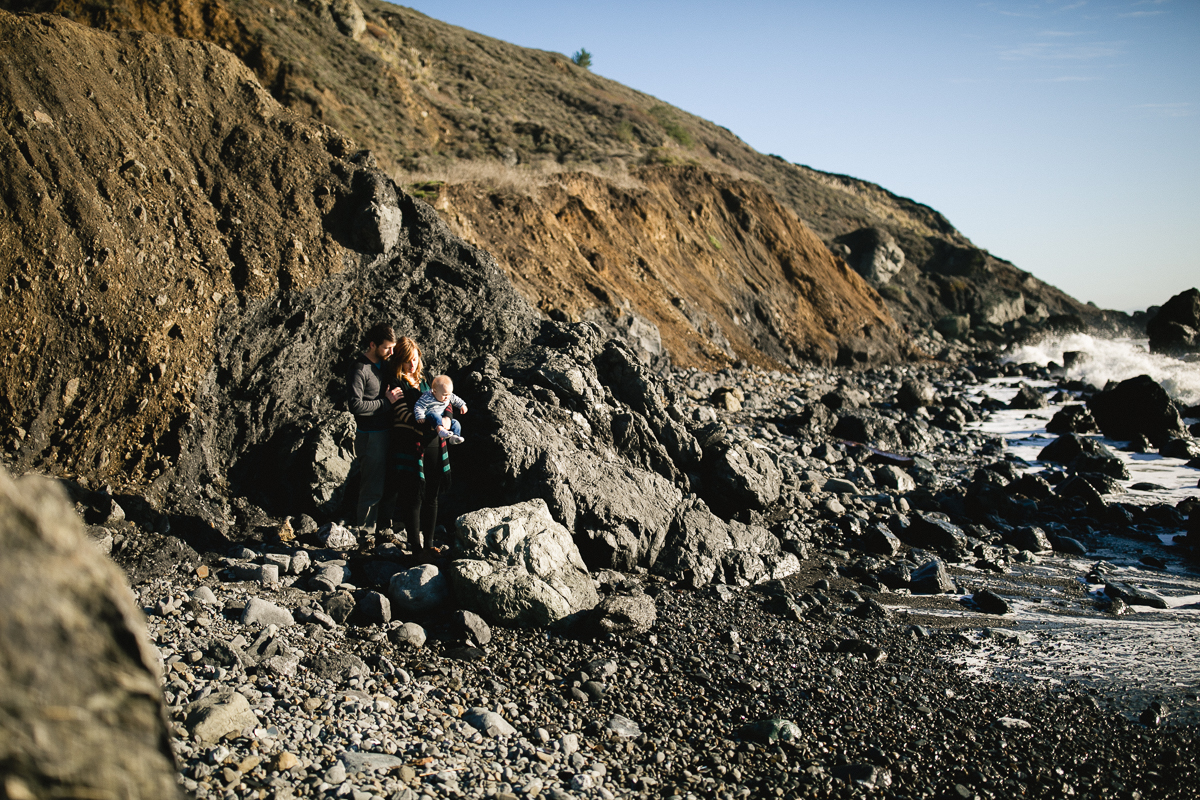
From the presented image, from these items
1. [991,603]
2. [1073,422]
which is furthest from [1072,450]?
[991,603]

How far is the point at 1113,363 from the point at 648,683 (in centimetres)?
2953

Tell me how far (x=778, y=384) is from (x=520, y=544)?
48.3 feet

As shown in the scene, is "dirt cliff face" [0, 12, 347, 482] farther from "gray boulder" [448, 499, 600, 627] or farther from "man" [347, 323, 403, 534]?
"gray boulder" [448, 499, 600, 627]

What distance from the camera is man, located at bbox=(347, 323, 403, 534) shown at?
5738 millimetres

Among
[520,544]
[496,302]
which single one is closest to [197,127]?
[496,302]

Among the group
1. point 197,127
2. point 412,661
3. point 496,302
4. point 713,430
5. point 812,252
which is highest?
point 812,252

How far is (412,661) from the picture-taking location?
14.5 feet

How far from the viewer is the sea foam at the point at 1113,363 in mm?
21297

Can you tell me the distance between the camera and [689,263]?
23.7 m

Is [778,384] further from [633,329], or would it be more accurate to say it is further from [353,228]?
[353,228]

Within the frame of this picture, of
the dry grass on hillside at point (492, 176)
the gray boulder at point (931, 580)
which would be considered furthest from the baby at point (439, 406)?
the dry grass on hillside at point (492, 176)

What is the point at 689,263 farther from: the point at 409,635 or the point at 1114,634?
the point at 409,635

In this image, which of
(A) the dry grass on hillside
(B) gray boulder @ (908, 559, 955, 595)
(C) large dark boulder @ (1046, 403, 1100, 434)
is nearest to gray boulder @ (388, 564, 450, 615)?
(B) gray boulder @ (908, 559, 955, 595)

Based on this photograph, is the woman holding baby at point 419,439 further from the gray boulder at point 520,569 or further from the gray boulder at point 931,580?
the gray boulder at point 931,580
